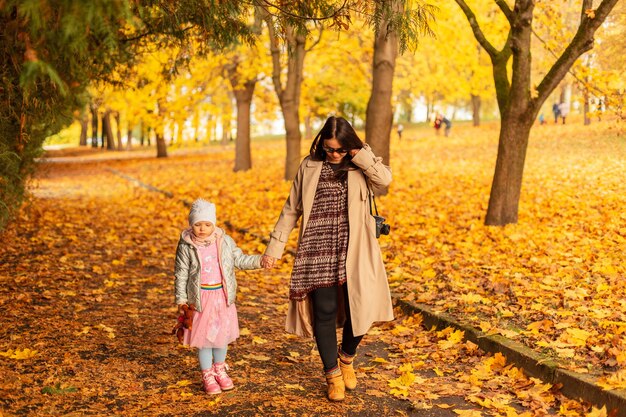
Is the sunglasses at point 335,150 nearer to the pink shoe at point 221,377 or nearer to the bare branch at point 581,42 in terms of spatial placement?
the pink shoe at point 221,377

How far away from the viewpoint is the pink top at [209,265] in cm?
462

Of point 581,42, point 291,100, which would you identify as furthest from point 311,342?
point 291,100

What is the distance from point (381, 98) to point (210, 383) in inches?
381

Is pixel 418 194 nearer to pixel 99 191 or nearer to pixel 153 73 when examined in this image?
pixel 153 73

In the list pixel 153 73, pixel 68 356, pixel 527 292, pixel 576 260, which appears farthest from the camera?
pixel 153 73

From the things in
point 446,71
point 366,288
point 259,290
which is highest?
point 446,71

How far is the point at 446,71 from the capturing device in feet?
112

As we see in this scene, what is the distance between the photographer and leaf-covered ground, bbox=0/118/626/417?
4.78 m

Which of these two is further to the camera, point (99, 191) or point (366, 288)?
point (99, 191)

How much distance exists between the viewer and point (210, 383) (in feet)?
15.9

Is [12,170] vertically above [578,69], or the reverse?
[578,69]

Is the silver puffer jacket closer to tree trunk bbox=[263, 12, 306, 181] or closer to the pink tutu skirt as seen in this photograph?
the pink tutu skirt

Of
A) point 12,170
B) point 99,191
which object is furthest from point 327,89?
point 12,170

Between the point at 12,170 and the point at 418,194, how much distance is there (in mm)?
8676
